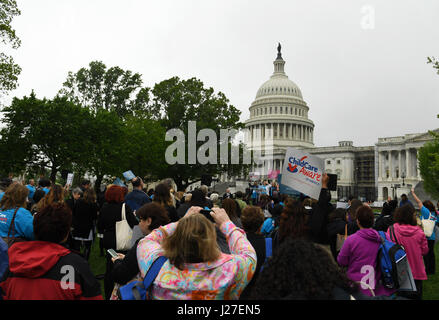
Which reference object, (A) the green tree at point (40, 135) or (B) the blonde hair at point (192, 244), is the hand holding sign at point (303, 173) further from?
(A) the green tree at point (40, 135)

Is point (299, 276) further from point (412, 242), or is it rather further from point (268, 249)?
point (412, 242)

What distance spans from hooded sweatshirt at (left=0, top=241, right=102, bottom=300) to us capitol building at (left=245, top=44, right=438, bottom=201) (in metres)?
79.8

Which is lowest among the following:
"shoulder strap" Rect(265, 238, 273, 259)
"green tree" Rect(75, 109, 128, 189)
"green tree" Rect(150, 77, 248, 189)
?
"shoulder strap" Rect(265, 238, 273, 259)

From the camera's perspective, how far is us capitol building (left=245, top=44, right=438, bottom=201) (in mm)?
82875

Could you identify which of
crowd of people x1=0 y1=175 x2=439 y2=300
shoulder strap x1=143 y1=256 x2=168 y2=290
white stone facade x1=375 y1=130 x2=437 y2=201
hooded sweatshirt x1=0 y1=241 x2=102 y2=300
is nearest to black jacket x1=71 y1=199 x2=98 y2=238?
crowd of people x1=0 y1=175 x2=439 y2=300

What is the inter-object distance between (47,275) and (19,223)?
2.27 meters

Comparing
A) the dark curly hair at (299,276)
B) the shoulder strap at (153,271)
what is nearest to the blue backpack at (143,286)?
the shoulder strap at (153,271)

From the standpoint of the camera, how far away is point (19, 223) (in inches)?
188

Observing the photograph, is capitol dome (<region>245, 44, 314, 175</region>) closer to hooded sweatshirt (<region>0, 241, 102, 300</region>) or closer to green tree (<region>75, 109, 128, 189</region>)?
green tree (<region>75, 109, 128, 189</region>)

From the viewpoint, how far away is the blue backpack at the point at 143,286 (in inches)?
110
